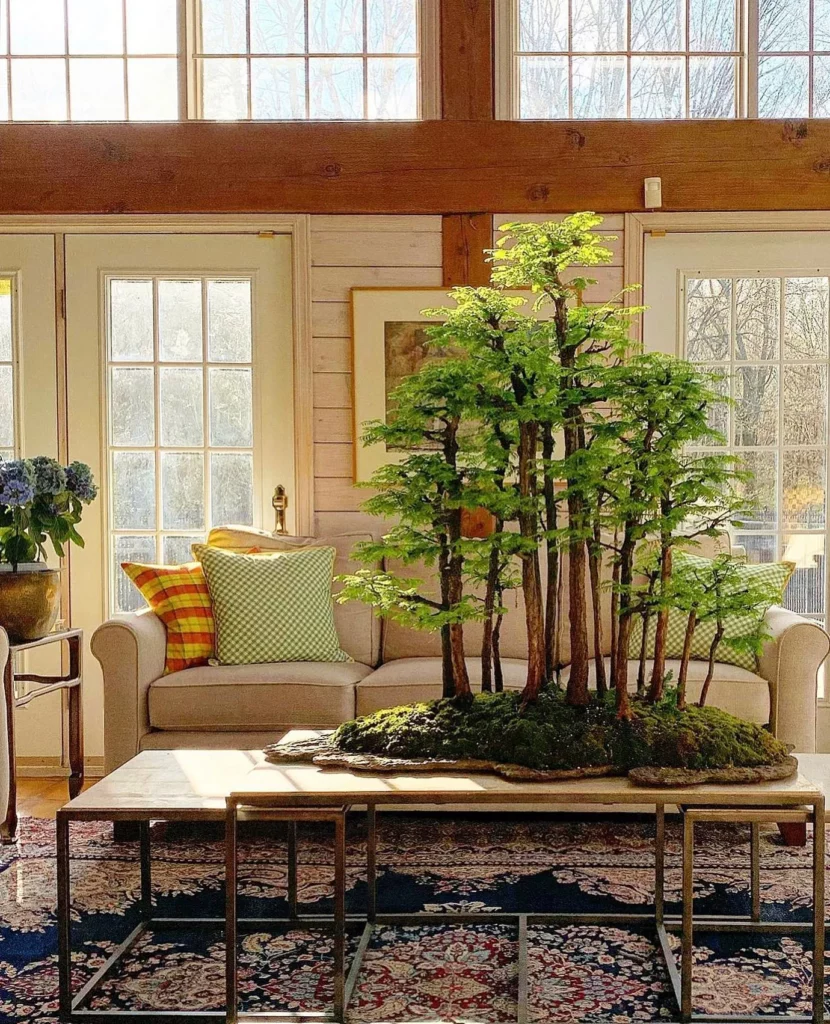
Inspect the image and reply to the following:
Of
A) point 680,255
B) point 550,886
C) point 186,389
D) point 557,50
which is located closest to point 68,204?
point 186,389

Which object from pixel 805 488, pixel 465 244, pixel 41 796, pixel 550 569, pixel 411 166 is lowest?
pixel 41 796

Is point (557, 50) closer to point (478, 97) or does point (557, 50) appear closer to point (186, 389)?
point (478, 97)

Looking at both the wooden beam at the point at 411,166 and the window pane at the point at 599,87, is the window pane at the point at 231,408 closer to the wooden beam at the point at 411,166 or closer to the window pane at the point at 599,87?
the wooden beam at the point at 411,166

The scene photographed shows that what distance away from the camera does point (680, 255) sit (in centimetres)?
432

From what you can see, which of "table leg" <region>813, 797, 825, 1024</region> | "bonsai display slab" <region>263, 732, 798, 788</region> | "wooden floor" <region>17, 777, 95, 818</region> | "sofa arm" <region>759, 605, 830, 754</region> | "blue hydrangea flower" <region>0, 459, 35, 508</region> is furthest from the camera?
"wooden floor" <region>17, 777, 95, 818</region>

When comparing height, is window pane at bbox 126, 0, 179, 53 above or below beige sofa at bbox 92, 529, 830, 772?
above

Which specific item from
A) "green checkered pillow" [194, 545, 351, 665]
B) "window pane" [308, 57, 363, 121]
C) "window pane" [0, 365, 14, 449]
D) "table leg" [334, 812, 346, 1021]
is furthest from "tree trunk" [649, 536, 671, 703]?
"window pane" [0, 365, 14, 449]

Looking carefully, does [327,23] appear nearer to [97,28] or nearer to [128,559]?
[97,28]

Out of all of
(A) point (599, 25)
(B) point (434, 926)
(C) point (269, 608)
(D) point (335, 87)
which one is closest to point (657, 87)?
(A) point (599, 25)

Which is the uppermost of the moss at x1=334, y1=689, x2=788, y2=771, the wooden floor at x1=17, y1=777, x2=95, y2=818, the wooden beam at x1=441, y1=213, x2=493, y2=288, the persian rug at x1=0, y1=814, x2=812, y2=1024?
the wooden beam at x1=441, y1=213, x2=493, y2=288

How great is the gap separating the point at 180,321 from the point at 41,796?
1869 millimetres

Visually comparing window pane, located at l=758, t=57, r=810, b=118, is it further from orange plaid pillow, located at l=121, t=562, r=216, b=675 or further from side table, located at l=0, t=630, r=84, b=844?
side table, located at l=0, t=630, r=84, b=844

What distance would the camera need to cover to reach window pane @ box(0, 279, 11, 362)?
4.39 meters

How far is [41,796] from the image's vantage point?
13.1 feet
